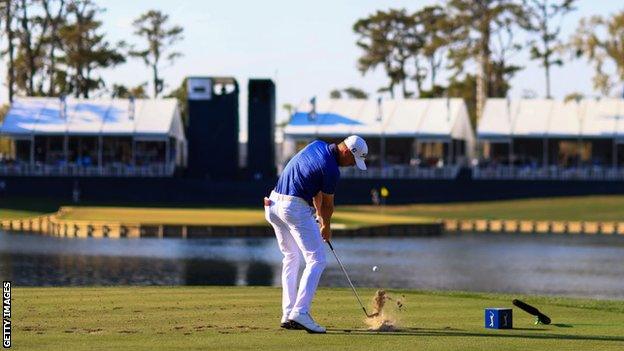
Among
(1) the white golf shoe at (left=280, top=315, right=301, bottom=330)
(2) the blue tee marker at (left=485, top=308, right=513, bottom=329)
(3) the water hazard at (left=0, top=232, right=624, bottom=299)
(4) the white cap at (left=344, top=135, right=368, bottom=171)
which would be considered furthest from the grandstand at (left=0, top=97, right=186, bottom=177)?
(4) the white cap at (left=344, top=135, right=368, bottom=171)

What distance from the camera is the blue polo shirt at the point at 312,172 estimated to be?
50.5 ft

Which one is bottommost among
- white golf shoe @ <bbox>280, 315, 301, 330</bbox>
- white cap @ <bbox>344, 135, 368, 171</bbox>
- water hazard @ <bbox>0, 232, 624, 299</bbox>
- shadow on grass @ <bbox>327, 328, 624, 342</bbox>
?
water hazard @ <bbox>0, 232, 624, 299</bbox>

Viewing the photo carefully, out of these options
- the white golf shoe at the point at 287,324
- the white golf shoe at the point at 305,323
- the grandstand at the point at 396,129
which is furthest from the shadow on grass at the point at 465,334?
the grandstand at the point at 396,129

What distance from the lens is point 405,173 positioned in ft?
277

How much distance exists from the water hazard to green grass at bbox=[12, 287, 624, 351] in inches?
514

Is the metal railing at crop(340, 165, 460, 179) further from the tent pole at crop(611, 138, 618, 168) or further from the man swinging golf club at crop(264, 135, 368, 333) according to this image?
the man swinging golf club at crop(264, 135, 368, 333)

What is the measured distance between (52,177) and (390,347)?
69.8m

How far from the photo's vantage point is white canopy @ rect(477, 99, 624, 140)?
88062mm

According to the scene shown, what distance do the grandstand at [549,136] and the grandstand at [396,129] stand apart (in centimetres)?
182

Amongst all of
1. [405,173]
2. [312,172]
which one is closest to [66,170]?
[405,173]

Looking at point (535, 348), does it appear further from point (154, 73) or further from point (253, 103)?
point (154, 73)

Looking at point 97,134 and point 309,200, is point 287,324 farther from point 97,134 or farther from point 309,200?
point 97,134

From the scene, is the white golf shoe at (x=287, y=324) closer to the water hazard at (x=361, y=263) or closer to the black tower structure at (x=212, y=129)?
the water hazard at (x=361, y=263)

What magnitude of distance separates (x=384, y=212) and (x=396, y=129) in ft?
45.6
